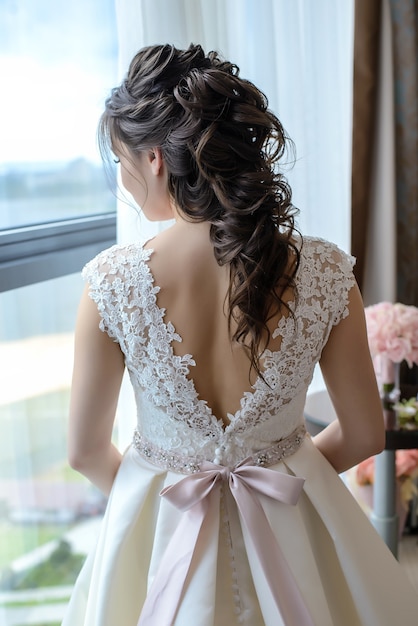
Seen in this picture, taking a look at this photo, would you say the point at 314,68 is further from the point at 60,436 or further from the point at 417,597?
the point at 417,597

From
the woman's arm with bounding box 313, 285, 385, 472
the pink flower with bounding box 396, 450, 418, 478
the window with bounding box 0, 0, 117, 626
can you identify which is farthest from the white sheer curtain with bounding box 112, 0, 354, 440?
the woman's arm with bounding box 313, 285, 385, 472

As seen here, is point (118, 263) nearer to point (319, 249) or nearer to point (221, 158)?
point (221, 158)

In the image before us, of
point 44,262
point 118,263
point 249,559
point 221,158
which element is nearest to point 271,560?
point 249,559

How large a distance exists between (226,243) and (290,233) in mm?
129

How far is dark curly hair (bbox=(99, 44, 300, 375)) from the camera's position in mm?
1178

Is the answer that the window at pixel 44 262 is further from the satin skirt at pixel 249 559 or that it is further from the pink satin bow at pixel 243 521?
the pink satin bow at pixel 243 521

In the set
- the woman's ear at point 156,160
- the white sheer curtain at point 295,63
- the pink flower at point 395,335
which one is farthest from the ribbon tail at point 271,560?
the pink flower at point 395,335

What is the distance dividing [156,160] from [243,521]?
62 cm

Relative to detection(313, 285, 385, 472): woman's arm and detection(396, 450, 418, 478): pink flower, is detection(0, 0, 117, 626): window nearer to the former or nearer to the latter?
detection(313, 285, 385, 472): woman's arm

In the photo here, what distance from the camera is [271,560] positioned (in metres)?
1.25

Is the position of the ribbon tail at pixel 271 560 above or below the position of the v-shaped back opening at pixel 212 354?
below

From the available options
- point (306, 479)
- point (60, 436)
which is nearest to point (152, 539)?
point (306, 479)

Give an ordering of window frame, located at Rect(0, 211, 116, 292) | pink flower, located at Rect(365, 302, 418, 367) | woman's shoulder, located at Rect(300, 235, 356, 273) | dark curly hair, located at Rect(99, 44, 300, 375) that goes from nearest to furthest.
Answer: dark curly hair, located at Rect(99, 44, 300, 375), woman's shoulder, located at Rect(300, 235, 356, 273), window frame, located at Rect(0, 211, 116, 292), pink flower, located at Rect(365, 302, 418, 367)

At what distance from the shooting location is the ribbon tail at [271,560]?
1226 mm
